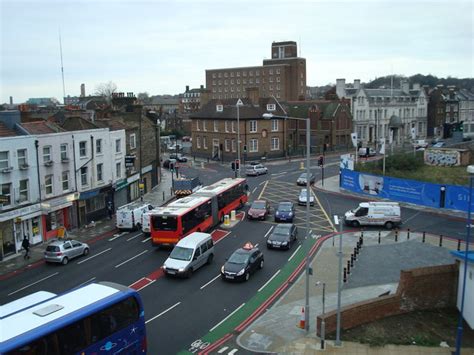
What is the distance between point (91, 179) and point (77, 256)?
1073cm

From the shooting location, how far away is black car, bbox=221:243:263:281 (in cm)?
2508

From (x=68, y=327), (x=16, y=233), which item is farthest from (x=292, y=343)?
(x=16, y=233)

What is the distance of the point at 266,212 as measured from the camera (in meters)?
40.1

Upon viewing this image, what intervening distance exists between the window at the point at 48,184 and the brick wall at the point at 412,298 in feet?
79.4

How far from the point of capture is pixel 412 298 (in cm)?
2088

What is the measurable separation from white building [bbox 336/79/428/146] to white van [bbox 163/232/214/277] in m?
62.5

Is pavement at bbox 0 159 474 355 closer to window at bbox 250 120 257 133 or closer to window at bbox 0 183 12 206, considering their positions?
window at bbox 0 183 12 206

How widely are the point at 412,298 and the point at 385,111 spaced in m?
81.4

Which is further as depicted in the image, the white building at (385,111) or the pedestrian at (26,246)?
the white building at (385,111)

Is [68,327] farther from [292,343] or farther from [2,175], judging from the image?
[2,175]

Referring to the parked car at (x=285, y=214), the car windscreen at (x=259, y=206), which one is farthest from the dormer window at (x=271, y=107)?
the parked car at (x=285, y=214)

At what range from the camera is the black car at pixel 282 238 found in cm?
3088

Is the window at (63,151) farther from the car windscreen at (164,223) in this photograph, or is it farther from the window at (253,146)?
the window at (253,146)

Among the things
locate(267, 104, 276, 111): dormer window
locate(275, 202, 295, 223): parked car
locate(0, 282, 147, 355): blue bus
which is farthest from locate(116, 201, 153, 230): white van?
locate(267, 104, 276, 111): dormer window
